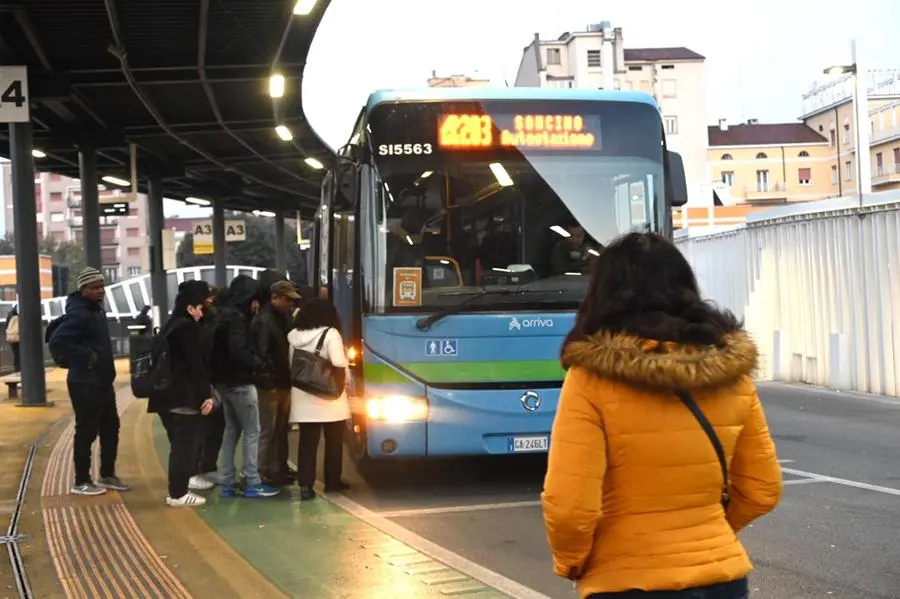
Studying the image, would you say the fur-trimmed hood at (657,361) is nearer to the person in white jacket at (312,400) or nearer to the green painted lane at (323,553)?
the green painted lane at (323,553)

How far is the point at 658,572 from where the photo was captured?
2627 millimetres

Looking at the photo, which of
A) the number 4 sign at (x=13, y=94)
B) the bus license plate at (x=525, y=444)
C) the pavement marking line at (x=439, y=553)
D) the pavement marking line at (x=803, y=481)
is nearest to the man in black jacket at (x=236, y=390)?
the pavement marking line at (x=439, y=553)

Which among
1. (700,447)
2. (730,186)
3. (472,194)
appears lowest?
(700,447)

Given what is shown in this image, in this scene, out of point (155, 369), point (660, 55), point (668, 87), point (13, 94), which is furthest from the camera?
point (660, 55)

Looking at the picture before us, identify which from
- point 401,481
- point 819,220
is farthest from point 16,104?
point 819,220

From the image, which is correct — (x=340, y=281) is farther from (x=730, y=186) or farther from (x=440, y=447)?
(x=730, y=186)

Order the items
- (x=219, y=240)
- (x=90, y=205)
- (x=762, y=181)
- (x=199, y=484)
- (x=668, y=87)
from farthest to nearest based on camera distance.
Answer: (x=668, y=87) → (x=762, y=181) → (x=219, y=240) → (x=90, y=205) → (x=199, y=484)

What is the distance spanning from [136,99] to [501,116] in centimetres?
1265

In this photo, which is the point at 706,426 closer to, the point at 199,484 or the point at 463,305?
the point at 463,305

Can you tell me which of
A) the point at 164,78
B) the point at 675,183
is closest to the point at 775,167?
the point at 164,78

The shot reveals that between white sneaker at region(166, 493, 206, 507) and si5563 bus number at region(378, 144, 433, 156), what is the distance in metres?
3.36

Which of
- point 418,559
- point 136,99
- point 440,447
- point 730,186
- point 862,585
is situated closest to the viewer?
point 862,585

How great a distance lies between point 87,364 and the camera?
8.59 m

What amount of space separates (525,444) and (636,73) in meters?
92.2
